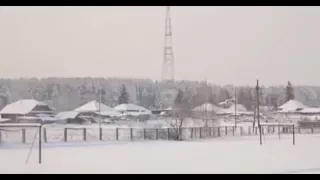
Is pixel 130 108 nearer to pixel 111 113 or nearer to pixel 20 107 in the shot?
pixel 111 113

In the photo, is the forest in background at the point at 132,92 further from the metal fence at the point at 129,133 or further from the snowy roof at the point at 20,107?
the metal fence at the point at 129,133

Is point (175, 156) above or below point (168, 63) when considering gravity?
below

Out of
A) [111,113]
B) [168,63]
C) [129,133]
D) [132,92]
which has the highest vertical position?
[168,63]

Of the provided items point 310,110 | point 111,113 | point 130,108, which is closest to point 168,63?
point 130,108

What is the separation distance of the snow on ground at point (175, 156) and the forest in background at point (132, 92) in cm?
33

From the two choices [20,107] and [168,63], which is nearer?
[20,107]

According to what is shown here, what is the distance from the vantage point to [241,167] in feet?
12.3

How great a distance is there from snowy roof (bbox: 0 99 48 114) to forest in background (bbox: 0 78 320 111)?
0.03m

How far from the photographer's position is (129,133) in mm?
3758

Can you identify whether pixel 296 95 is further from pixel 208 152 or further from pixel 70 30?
pixel 70 30

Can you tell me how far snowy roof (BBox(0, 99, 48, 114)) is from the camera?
11.9ft

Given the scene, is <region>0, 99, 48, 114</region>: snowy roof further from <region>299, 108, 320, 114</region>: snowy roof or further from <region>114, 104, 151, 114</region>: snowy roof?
<region>299, 108, 320, 114</region>: snowy roof

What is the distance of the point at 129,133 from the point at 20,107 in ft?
2.97
